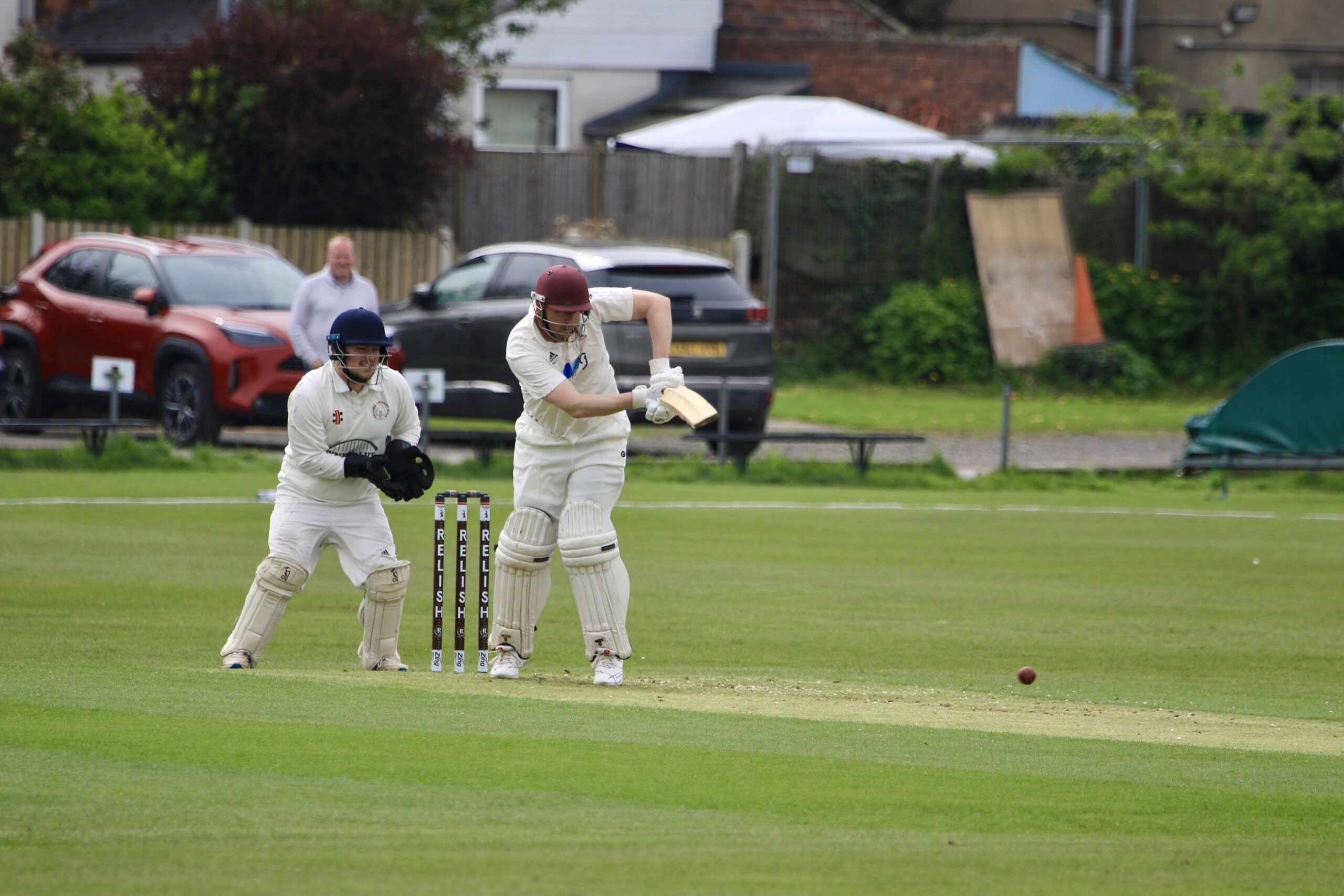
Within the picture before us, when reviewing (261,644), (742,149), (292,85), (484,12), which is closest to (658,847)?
(261,644)

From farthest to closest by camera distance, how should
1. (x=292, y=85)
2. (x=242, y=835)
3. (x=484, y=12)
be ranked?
(x=484, y=12)
(x=292, y=85)
(x=242, y=835)

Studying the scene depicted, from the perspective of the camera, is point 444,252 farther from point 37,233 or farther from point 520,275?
point 520,275

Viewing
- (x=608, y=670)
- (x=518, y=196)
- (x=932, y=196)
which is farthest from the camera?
(x=518, y=196)

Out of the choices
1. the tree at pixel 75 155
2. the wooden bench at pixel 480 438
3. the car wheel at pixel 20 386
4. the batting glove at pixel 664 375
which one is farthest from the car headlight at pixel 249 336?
the batting glove at pixel 664 375

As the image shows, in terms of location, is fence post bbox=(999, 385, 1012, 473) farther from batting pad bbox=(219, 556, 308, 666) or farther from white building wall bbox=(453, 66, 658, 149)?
white building wall bbox=(453, 66, 658, 149)

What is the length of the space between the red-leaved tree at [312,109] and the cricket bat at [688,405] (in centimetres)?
1619

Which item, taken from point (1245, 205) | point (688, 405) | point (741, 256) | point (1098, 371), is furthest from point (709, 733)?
point (1245, 205)

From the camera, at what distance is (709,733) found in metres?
6.44

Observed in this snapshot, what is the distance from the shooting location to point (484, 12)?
1083 inches

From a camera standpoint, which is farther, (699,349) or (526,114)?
(526,114)

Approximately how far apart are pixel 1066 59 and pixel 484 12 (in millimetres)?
13191

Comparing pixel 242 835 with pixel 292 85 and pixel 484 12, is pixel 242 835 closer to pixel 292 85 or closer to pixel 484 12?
pixel 292 85

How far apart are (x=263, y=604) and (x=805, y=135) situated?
64.5 ft

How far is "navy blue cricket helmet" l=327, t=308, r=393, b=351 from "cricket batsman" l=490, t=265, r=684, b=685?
0.64m
